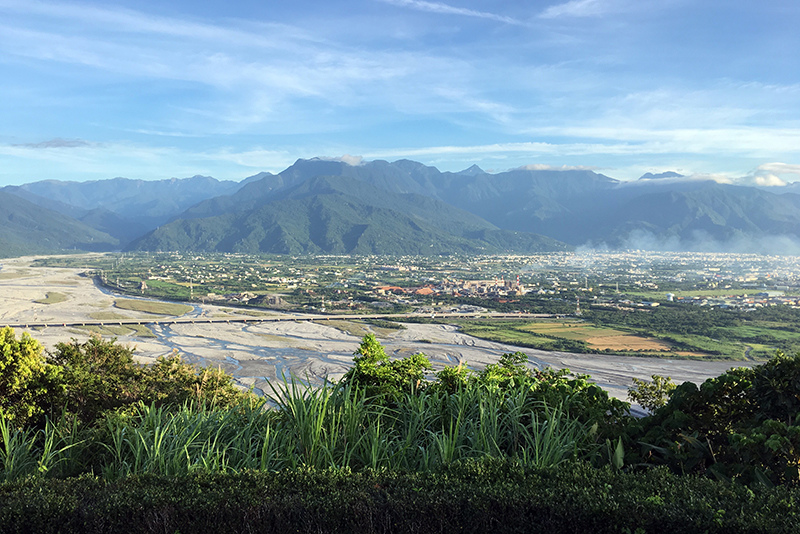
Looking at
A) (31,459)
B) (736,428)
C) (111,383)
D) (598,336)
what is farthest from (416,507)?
(598,336)

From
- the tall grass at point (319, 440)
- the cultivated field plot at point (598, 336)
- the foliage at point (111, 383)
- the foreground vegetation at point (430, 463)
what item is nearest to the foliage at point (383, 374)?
the foreground vegetation at point (430, 463)

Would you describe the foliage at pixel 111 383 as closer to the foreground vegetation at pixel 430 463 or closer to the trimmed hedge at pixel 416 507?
the foreground vegetation at pixel 430 463

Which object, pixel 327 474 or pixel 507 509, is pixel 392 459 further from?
pixel 507 509

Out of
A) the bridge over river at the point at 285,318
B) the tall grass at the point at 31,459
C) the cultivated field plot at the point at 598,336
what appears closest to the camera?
the tall grass at the point at 31,459

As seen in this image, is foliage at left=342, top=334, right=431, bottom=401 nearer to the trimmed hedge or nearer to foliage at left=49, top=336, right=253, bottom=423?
foliage at left=49, top=336, right=253, bottom=423

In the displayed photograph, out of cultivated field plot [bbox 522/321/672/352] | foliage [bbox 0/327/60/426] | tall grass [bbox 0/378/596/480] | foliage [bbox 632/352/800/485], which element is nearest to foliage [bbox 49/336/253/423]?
foliage [bbox 0/327/60/426]

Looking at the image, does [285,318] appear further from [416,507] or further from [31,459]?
[416,507]
